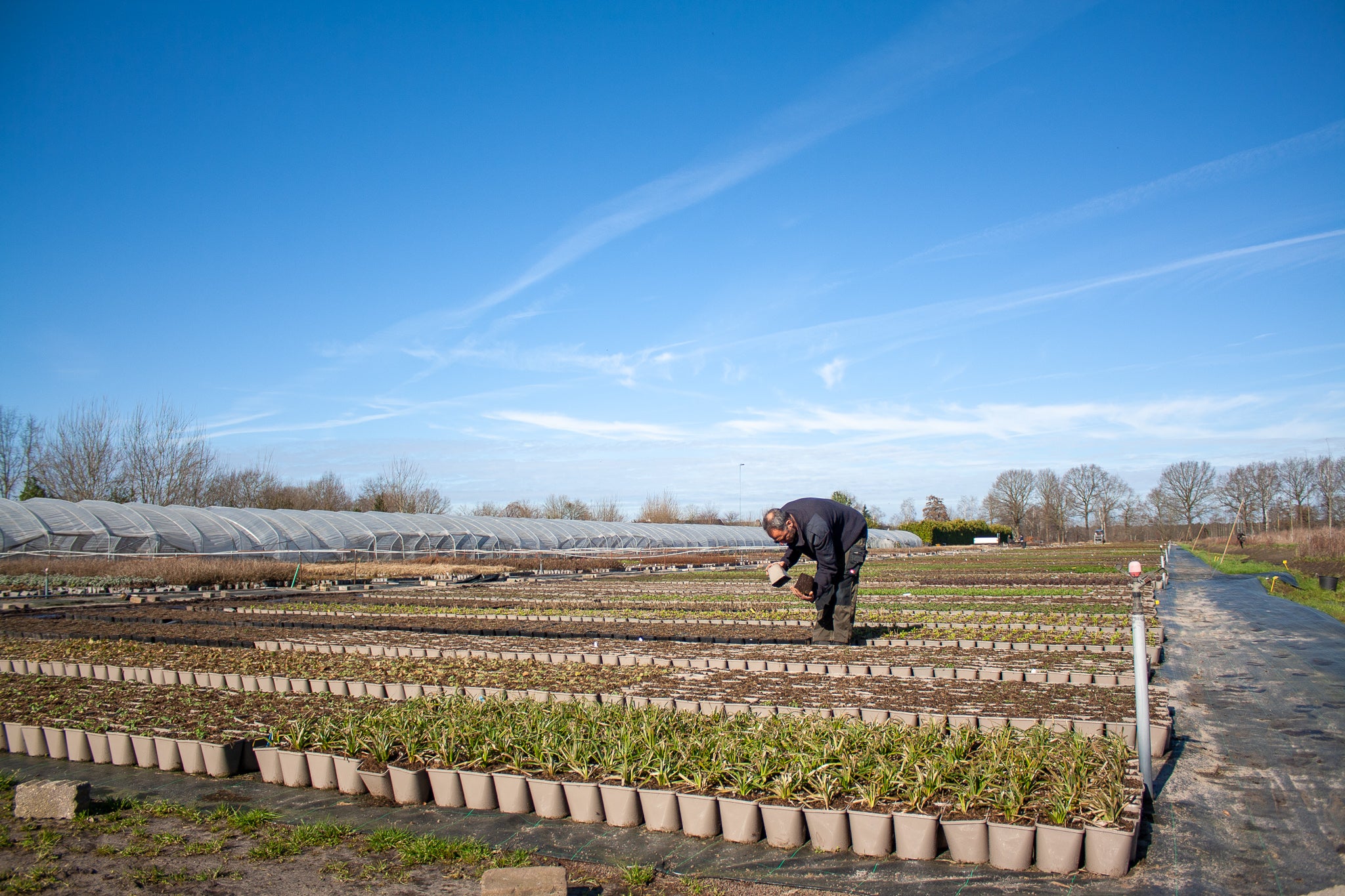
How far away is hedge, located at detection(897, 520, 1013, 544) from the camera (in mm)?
78312

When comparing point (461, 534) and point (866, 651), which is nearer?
point (866, 651)

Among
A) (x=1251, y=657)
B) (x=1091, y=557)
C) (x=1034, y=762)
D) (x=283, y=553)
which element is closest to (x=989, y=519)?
(x=1091, y=557)

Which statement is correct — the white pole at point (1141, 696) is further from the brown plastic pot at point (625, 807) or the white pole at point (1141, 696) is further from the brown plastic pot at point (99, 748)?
the brown plastic pot at point (99, 748)

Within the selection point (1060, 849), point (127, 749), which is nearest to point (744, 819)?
point (1060, 849)

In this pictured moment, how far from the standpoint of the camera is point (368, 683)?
702 centimetres

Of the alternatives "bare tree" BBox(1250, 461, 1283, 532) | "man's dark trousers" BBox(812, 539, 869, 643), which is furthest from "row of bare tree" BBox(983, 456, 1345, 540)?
"man's dark trousers" BBox(812, 539, 869, 643)

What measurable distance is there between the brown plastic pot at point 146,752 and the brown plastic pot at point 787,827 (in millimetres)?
4071

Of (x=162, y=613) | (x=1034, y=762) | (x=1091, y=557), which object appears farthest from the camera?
(x=1091, y=557)

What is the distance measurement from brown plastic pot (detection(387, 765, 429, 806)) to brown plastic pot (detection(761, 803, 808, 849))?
1.97m

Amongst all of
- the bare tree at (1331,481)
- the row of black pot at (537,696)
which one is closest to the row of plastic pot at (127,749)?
the row of black pot at (537,696)

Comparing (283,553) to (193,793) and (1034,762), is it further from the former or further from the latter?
(1034,762)

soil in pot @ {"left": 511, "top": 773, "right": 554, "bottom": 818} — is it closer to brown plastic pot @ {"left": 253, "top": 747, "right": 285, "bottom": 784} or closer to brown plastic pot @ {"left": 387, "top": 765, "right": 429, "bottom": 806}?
brown plastic pot @ {"left": 387, "top": 765, "right": 429, "bottom": 806}

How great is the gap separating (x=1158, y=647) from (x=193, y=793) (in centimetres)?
911

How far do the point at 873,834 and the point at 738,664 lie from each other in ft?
14.7
